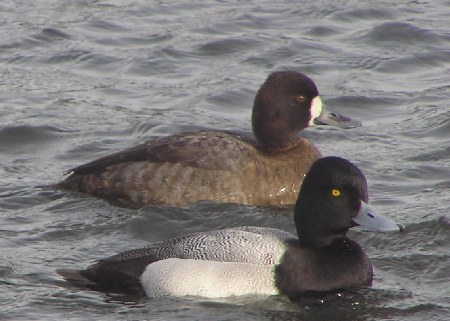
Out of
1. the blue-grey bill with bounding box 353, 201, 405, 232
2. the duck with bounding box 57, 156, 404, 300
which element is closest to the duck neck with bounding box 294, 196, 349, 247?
the duck with bounding box 57, 156, 404, 300

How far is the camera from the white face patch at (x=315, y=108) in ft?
34.7

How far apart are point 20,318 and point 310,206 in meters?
1.97

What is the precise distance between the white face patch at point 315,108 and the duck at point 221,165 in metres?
0.04

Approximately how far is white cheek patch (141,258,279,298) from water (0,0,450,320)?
0.26 feet

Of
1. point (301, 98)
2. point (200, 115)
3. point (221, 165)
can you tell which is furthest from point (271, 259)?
point (200, 115)

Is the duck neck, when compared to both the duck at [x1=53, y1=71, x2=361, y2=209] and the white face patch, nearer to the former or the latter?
the duck at [x1=53, y1=71, x2=361, y2=209]

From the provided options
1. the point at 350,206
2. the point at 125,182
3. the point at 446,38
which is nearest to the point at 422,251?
the point at 350,206

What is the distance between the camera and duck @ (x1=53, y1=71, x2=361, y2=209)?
10.1 meters

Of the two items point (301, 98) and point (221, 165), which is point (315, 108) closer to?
point (301, 98)

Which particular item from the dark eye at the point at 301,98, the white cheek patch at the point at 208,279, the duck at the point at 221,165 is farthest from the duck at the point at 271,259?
the dark eye at the point at 301,98

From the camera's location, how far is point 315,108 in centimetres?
1062

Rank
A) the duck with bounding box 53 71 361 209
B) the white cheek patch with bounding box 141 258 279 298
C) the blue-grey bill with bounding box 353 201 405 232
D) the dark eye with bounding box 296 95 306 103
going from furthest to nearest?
the dark eye with bounding box 296 95 306 103 < the duck with bounding box 53 71 361 209 < the blue-grey bill with bounding box 353 201 405 232 < the white cheek patch with bounding box 141 258 279 298

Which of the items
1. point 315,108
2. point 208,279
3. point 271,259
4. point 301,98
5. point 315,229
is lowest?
point 208,279

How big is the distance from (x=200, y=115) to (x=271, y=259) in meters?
4.78
